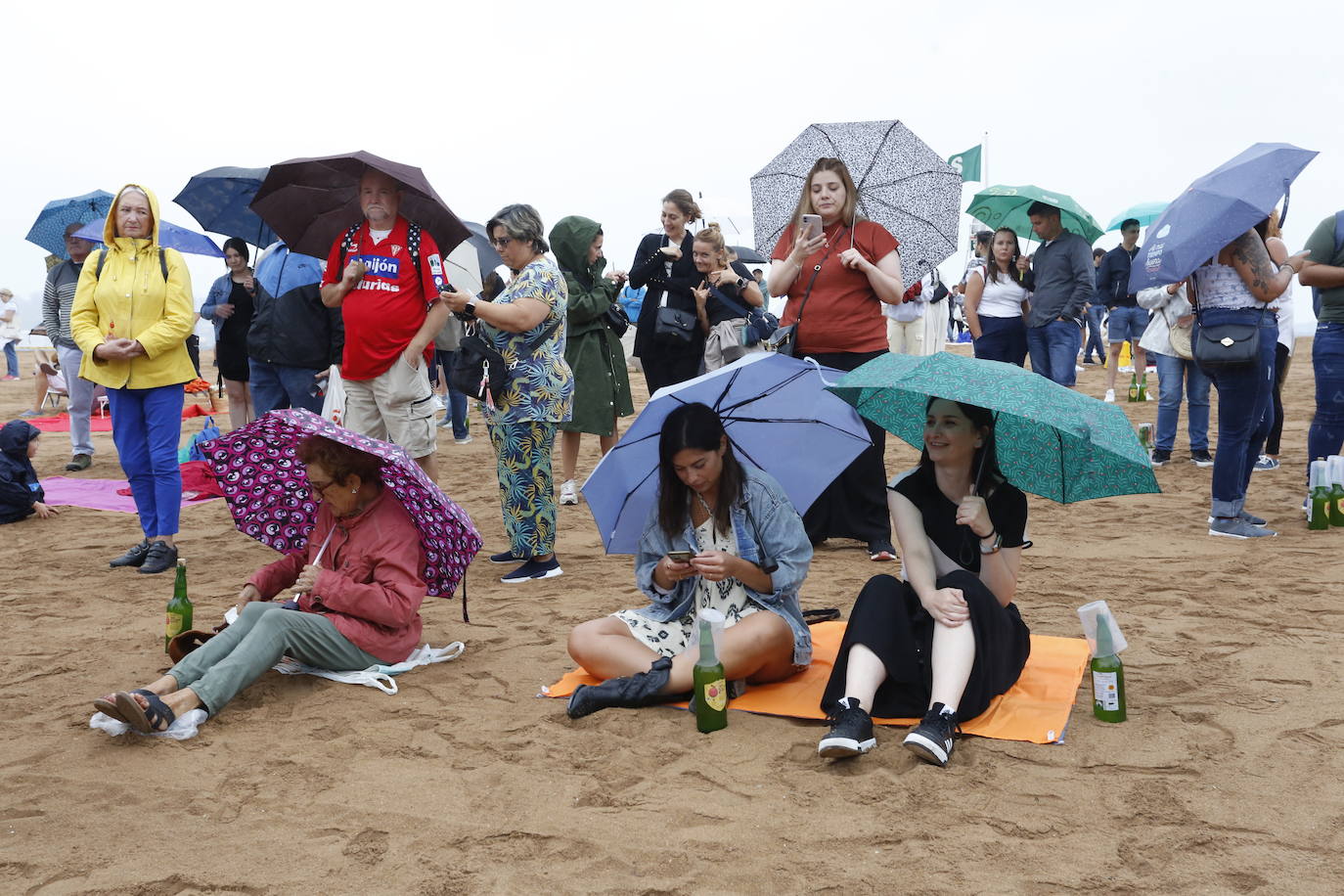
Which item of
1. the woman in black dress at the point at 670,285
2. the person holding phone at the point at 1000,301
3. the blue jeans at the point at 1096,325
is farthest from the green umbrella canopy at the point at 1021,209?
the blue jeans at the point at 1096,325

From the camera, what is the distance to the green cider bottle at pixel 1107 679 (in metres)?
3.81

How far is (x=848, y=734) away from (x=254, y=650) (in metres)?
2.14

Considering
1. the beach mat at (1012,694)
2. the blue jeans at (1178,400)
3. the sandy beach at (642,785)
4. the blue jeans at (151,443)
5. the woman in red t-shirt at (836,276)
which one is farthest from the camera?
the blue jeans at (1178,400)

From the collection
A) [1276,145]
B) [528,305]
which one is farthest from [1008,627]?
[1276,145]

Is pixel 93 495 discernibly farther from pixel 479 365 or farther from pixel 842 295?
pixel 842 295

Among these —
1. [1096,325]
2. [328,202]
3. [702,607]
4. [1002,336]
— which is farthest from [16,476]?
[1096,325]

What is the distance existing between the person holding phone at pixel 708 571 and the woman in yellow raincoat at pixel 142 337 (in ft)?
11.2

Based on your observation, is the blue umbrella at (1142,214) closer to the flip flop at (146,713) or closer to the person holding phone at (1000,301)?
the person holding phone at (1000,301)

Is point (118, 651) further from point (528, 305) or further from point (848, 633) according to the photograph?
point (848, 633)

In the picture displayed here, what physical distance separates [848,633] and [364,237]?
11.6 feet

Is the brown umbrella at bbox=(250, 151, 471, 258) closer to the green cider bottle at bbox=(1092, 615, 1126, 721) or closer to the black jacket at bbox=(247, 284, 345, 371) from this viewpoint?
the black jacket at bbox=(247, 284, 345, 371)

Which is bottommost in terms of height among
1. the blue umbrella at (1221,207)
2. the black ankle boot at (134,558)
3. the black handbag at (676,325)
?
the black ankle boot at (134,558)

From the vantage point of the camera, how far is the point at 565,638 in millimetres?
5105

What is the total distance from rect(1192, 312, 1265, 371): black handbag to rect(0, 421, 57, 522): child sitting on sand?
7.98 meters
